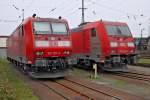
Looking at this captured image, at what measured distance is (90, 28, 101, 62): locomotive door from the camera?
20920mm

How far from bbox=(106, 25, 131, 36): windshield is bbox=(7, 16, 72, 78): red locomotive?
327 cm

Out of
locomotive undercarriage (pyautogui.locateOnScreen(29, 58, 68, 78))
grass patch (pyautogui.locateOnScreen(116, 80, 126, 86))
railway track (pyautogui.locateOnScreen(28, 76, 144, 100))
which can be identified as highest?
locomotive undercarriage (pyautogui.locateOnScreen(29, 58, 68, 78))

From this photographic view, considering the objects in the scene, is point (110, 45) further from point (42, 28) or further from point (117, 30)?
point (42, 28)

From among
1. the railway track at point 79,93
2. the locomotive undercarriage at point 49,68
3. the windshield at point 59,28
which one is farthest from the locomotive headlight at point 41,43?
the railway track at point 79,93

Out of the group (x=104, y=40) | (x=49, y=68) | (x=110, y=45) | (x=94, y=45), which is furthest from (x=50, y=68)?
(x=94, y=45)

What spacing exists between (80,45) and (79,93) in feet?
37.0

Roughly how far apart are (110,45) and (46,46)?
4372mm

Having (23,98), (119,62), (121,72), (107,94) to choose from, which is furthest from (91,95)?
(121,72)

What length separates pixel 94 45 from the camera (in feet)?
70.5

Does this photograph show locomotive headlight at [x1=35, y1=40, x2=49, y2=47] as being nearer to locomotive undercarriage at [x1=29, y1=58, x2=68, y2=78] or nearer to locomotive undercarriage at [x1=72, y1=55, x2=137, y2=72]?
locomotive undercarriage at [x1=29, y1=58, x2=68, y2=78]

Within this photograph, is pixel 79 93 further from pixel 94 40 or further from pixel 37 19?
pixel 94 40

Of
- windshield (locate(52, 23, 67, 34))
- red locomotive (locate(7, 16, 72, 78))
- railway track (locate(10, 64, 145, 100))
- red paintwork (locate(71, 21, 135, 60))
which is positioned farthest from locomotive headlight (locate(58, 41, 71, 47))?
red paintwork (locate(71, 21, 135, 60))

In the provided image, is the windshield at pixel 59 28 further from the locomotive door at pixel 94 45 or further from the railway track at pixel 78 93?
the railway track at pixel 78 93

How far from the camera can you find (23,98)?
11.8m
